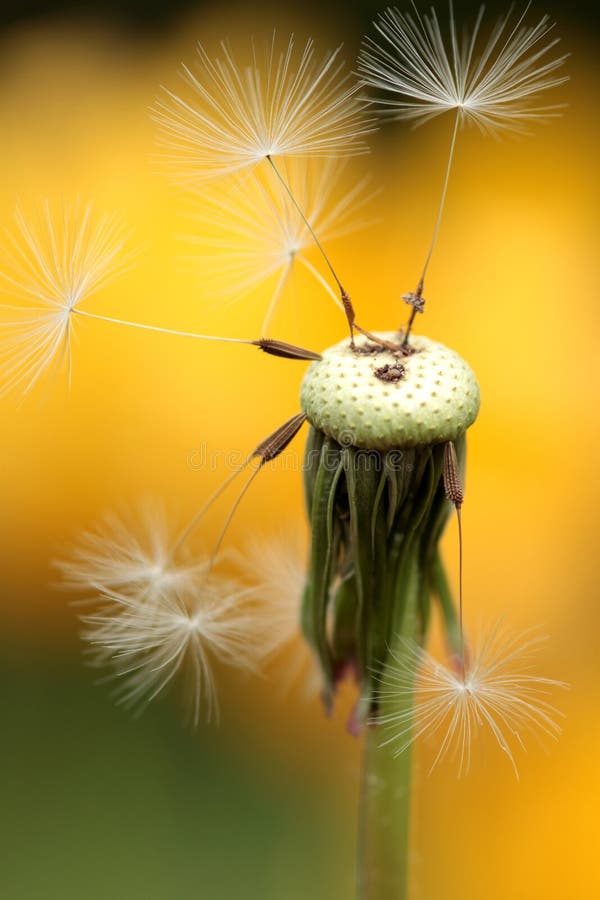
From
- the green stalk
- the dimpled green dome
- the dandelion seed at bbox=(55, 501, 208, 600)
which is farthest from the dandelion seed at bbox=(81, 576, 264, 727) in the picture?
the dimpled green dome

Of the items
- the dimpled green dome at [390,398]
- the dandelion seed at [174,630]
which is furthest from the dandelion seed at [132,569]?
the dimpled green dome at [390,398]

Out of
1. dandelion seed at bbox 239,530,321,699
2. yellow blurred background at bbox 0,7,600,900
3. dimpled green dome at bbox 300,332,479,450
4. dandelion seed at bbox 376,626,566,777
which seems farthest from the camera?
yellow blurred background at bbox 0,7,600,900

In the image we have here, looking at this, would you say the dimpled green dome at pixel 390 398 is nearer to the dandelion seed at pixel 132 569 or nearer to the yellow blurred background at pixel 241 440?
the dandelion seed at pixel 132 569

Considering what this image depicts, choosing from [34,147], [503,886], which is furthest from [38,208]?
[503,886]

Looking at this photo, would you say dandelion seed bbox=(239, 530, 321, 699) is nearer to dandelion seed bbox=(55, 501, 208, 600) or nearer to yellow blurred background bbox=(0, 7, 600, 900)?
dandelion seed bbox=(55, 501, 208, 600)


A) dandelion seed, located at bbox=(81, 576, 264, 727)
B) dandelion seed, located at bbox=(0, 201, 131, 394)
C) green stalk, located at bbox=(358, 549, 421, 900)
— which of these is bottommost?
green stalk, located at bbox=(358, 549, 421, 900)

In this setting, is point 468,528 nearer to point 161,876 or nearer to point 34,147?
point 161,876
